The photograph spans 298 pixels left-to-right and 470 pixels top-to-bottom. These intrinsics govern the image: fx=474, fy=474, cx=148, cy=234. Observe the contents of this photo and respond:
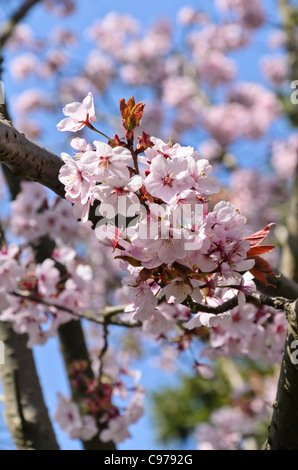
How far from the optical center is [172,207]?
39.2 inches

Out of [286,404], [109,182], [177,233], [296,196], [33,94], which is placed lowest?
[286,404]

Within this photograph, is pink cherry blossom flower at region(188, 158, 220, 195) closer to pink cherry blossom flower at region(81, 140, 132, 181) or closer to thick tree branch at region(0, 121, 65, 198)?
pink cherry blossom flower at region(81, 140, 132, 181)

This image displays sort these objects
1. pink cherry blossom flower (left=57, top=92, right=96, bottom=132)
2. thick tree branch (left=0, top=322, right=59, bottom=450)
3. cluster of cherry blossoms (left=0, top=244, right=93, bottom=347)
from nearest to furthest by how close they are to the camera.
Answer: pink cherry blossom flower (left=57, top=92, right=96, bottom=132) → cluster of cherry blossoms (left=0, top=244, right=93, bottom=347) → thick tree branch (left=0, top=322, right=59, bottom=450)

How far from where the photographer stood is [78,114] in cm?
114

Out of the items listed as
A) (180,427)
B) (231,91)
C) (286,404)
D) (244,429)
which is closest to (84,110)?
(286,404)

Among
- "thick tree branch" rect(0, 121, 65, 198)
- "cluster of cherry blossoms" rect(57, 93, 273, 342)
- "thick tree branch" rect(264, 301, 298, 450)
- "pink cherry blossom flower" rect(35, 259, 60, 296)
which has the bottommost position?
"thick tree branch" rect(264, 301, 298, 450)

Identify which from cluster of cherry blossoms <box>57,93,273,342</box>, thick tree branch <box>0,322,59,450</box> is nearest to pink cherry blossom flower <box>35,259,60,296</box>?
thick tree branch <box>0,322,59,450</box>

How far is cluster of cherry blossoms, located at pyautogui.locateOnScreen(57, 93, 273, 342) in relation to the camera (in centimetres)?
100

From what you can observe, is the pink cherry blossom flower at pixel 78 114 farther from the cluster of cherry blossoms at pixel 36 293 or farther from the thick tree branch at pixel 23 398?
the thick tree branch at pixel 23 398

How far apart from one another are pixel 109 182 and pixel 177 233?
20cm

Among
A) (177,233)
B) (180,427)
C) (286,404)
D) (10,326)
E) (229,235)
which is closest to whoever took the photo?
(177,233)

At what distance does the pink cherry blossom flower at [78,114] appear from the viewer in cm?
113
